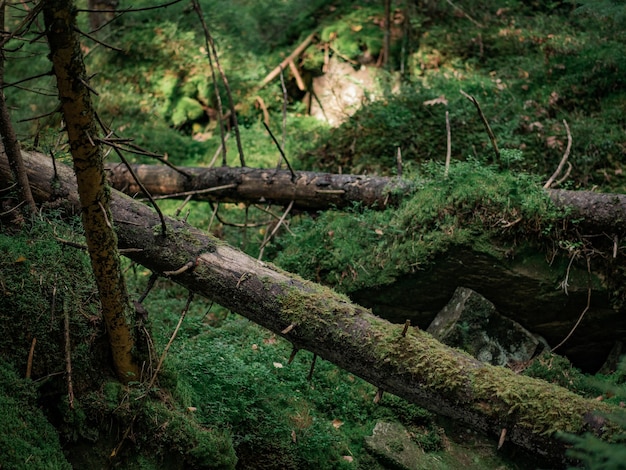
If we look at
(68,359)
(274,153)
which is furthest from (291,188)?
(68,359)

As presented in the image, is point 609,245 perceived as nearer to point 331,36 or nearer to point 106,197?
point 106,197

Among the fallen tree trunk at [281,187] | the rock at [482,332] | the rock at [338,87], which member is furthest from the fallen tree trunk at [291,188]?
the rock at [338,87]

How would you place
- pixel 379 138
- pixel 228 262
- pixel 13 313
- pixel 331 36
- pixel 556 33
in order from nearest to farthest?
pixel 13 313
pixel 228 262
pixel 379 138
pixel 556 33
pixel 331 36

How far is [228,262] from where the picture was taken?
446 cm

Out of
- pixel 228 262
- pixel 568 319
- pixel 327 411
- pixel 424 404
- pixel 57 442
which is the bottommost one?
pixel 327 411

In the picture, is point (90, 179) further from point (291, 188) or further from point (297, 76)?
point (297, 76)

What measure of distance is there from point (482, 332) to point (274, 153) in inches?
206

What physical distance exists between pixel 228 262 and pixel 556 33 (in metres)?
8.66

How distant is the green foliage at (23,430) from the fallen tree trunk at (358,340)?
124cm

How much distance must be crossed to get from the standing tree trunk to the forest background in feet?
0.72

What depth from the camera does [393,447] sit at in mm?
4805

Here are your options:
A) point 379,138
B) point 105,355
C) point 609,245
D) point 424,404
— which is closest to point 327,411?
point 424,404

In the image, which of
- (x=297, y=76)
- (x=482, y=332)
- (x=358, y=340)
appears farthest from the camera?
(x=297, y=76)

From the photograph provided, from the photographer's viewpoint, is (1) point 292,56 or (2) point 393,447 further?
(1) point 292,56
